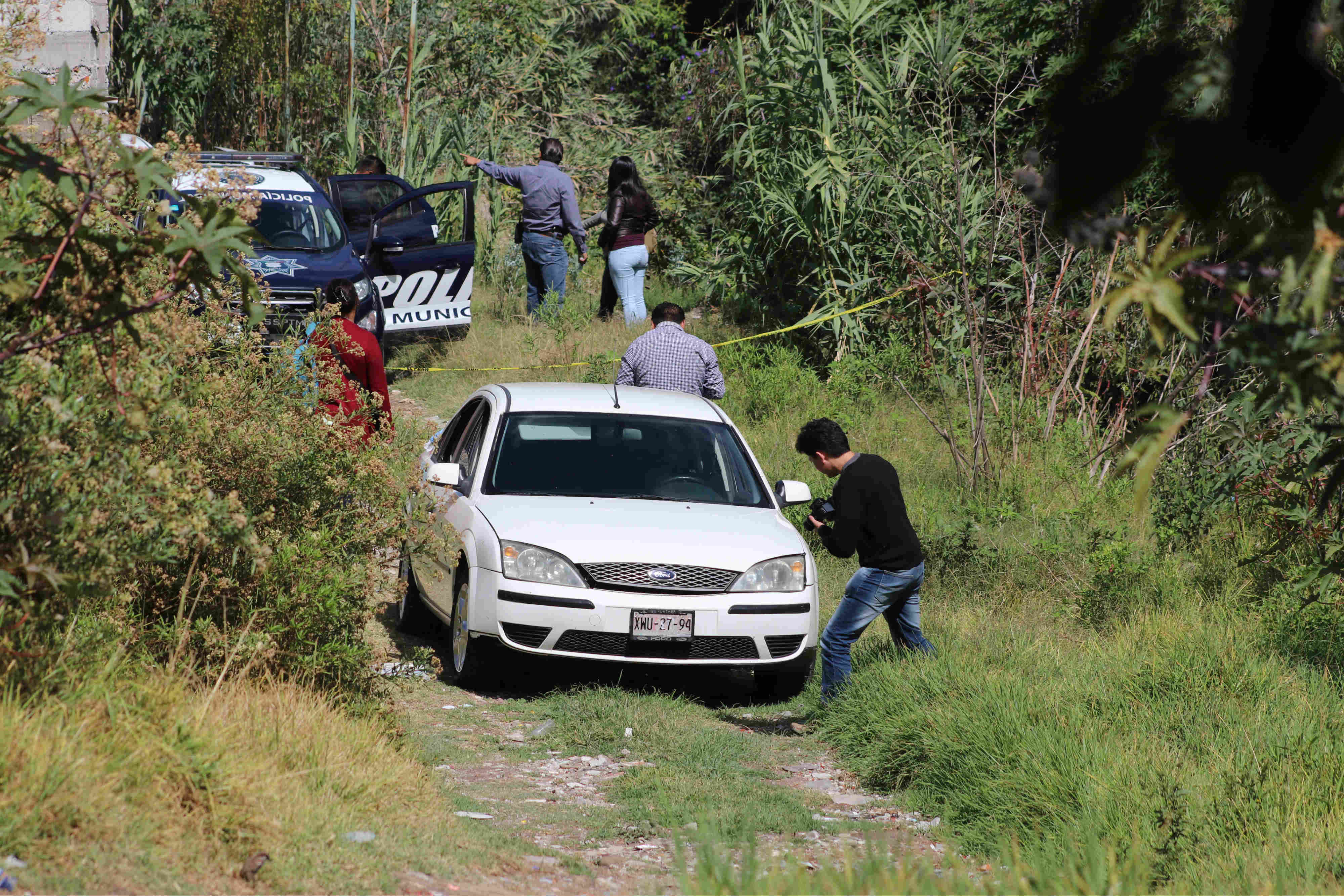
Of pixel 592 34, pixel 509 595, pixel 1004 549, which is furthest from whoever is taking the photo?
pixel 592 34

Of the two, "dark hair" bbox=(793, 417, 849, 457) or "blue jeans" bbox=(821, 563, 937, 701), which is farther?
"dark hair" bbox=(793, 417, 849, 457)

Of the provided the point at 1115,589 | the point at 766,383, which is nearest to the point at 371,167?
the point at 766,383

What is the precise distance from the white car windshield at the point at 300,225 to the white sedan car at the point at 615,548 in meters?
5.72

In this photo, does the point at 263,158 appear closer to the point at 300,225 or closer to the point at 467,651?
the point at 300,225

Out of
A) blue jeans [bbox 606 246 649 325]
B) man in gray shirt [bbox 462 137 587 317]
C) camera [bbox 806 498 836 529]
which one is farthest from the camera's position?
blue jeans [bbox 606 246 649 325]

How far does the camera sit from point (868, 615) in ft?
23.9

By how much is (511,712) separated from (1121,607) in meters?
3.89

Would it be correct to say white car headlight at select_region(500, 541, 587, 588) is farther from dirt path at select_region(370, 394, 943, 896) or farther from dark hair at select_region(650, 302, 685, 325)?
dark hair at select_region(650, 302, 685, 325)

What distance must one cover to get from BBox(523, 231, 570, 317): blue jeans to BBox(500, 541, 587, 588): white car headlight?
28.2ft

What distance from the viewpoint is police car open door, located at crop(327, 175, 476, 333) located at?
14.2m

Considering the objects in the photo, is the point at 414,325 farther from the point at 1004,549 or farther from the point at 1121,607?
the point at 1121,607

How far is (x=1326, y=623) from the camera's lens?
26.1 feet

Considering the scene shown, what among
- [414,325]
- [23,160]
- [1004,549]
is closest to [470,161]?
[414,325]

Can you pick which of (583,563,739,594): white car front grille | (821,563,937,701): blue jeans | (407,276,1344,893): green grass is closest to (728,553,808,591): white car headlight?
(583,563,739,594): white car front grille
